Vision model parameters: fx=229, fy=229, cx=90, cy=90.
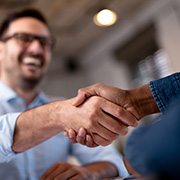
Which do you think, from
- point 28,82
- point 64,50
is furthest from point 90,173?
point 64,50

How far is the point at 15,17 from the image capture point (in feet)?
5.22

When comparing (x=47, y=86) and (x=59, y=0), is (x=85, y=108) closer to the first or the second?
(x=59, y=0)

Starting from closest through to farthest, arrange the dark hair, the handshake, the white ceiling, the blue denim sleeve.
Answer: the blue denim sleeve
the handshake
the dark hair
the white ceiling

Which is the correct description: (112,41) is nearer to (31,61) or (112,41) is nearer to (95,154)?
(31,61)

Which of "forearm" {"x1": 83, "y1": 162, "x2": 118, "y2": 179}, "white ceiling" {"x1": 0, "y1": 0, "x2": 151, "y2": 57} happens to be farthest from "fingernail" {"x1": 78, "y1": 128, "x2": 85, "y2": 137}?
"white ceiling" {"x1": 0, "y1": 0, "x2": 151, "y2": 57}

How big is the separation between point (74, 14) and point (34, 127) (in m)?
2.54

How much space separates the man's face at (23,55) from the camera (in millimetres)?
1480

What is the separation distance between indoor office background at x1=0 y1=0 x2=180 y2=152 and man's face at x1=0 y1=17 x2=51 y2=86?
1.27 meters

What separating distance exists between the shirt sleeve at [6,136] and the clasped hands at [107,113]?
0.21m

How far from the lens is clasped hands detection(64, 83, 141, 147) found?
80 centimetres

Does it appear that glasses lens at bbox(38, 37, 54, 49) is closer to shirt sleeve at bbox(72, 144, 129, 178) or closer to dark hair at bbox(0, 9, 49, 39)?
dark hair at bbox(0, 9, 49, 39)

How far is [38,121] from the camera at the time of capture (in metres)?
0.83

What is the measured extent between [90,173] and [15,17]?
1211mm

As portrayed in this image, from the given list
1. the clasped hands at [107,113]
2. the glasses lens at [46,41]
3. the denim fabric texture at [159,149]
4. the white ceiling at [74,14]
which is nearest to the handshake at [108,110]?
the clasped hands at [107,113]
